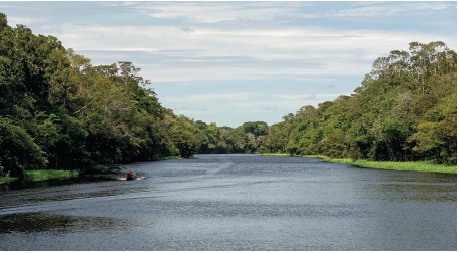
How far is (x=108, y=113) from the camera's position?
72562 mm

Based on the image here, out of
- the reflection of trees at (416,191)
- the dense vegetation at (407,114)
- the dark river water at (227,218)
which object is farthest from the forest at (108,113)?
the reflection of trees at (416,191)

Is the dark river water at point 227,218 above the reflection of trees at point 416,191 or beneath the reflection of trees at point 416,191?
beneath

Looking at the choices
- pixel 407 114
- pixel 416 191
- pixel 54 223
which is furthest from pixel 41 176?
pixel 407 114

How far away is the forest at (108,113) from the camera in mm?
48469

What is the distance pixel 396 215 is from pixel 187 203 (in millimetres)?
14843

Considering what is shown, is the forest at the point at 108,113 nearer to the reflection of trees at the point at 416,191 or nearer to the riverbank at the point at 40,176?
the riverbank at the point at 40,176

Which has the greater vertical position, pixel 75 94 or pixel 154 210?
pixel 75 94

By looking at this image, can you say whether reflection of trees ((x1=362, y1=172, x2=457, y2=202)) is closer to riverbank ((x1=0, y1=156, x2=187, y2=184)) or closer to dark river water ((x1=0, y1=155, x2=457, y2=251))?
dark river water ((x1=0, y1=155, x2=457, y2=251))

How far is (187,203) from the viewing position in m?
33.6

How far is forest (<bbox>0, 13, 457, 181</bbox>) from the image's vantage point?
159ft

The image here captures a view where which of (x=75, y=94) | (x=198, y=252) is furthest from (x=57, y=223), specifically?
(x=75, y=94)

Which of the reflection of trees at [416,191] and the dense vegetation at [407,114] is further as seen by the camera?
the dense vegetation at [407,114]

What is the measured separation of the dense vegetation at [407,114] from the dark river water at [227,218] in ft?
78.0

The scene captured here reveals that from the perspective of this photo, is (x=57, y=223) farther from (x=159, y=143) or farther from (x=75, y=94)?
(x=159, y=143)
